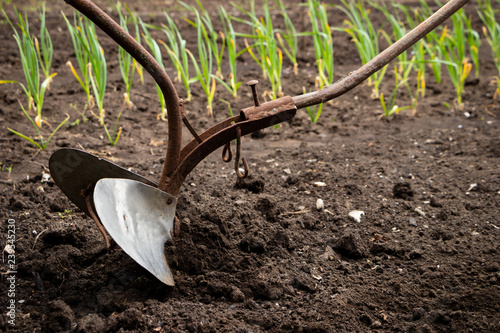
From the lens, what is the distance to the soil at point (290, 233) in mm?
1501

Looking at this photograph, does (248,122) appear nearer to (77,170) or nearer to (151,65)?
(151,65)

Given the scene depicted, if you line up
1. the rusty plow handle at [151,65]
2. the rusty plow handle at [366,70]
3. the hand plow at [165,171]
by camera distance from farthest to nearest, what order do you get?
1. the rusty plow handle at [366,70]
2. the hand plow at [165,171]
3. the rusty plow handle at [151,65]

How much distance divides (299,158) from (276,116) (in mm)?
1139

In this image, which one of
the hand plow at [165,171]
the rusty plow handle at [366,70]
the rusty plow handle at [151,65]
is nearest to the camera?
the rusty plow handle at [151,65]

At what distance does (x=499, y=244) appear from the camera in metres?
1.86

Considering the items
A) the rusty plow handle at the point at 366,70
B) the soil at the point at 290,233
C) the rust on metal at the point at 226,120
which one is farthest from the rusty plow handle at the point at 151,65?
the rusty plow handle at the point at 366,70

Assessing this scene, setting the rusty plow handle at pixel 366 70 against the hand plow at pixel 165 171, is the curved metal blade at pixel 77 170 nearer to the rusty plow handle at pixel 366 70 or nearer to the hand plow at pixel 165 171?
the hand plow at pixel 165 171

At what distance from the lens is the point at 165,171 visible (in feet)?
5.31

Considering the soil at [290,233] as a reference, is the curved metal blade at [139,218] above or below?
above

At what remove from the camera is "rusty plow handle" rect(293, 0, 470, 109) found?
1.56 metres

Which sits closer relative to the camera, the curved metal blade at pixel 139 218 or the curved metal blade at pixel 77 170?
the curved metal blade at pixel 139 218

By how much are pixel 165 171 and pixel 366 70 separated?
0.78 m

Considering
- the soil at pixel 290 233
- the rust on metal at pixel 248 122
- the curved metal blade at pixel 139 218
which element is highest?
the rust on metal at pixel 248 122

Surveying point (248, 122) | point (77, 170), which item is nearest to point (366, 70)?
point (248, 122)
